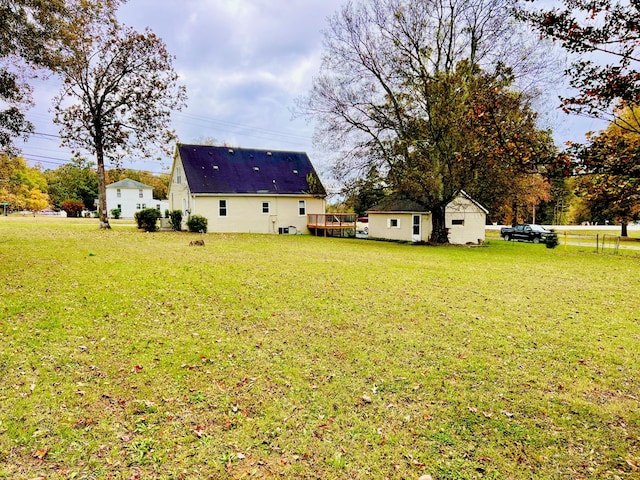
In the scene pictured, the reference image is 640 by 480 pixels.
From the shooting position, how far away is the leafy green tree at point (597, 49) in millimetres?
3059

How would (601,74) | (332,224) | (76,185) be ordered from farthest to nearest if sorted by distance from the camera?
(76,185) < (332,224) < (601,74)

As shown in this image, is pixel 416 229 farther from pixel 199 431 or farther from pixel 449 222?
pixel 199 431

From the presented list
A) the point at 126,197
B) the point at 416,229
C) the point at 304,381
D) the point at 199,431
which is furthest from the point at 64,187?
the point at 199,431

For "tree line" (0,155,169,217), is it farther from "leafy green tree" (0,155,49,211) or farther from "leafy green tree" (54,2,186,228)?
"leafy green tree" (54,2,186,228)

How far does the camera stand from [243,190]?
87.8 feet

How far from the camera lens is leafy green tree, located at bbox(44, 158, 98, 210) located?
57125 mm

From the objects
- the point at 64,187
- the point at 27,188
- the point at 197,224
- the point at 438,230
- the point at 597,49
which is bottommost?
the point at 438,230

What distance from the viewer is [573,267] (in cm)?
1441

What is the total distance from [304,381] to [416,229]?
2265 centimetres

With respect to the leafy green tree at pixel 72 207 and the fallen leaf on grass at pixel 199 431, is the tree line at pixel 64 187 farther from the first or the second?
the fallen leaf on grass at pixel 199 431

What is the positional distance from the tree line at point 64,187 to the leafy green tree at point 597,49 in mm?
48629

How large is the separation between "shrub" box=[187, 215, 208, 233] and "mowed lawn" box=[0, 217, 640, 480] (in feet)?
49.8

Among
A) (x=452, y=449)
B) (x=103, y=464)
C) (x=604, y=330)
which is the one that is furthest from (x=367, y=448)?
(x=604, y=330)

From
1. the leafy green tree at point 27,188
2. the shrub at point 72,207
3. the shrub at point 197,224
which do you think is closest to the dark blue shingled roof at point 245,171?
the shrub at point 197,224
